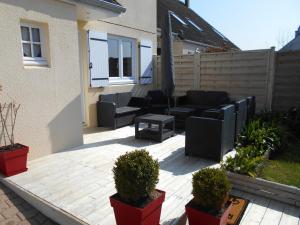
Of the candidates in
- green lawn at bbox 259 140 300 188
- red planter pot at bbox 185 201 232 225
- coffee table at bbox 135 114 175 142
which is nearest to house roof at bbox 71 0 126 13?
coffee table at bbox 135 114 175 142

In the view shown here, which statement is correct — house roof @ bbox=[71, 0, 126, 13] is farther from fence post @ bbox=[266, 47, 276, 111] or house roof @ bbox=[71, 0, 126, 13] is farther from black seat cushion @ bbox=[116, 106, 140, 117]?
fence post @ bbox=[266, 47, 276, 111]

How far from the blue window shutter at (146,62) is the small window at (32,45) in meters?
4.30

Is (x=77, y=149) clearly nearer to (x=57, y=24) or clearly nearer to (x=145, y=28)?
(x=57, y=24)

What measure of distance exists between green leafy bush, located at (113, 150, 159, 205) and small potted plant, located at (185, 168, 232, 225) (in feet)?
1.35

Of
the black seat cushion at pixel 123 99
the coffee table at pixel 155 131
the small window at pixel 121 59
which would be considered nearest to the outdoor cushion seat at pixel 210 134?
the coffee table at pixel 155 131

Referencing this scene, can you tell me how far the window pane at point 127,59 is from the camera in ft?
26.3

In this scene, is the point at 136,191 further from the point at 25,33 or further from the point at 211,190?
the point at 25,33

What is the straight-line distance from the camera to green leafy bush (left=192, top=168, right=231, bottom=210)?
7.22 feet

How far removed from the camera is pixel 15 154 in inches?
145

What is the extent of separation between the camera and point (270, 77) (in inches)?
270

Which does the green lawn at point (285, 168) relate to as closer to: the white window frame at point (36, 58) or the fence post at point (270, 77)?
the fence post at point (270, 77)

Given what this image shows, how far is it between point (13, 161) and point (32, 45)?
194 cm

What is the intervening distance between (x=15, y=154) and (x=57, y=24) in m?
2.34

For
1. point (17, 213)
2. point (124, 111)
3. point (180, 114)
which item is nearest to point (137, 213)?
point (17, 213)
